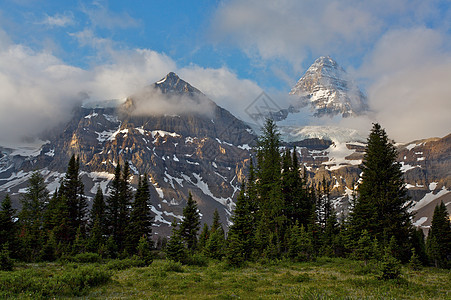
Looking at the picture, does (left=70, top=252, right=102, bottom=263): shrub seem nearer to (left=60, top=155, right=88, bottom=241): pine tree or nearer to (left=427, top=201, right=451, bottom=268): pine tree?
(left=60, top=155, right=88, bottom=241): pine tree

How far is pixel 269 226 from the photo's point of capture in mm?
39625

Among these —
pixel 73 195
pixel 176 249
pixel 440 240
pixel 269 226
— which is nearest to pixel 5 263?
pixel 176 249

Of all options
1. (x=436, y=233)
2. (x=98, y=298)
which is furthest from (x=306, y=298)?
(x=436, y=233)

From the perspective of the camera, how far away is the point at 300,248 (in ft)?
102

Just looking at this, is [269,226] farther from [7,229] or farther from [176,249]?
[7,229]

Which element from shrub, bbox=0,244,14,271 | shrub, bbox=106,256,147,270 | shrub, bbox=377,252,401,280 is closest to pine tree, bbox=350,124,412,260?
shrub, bbox=377,252,401,280

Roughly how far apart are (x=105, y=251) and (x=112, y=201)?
17.6 meters

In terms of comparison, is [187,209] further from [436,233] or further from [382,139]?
[436,233]

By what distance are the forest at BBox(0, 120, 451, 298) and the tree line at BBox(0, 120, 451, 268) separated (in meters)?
0.10

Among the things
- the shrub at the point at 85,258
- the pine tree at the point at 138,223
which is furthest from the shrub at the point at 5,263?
the pine tree at the point at 138,223

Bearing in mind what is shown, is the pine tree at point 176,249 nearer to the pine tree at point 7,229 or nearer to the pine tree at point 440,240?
the pine tree at point 7,229

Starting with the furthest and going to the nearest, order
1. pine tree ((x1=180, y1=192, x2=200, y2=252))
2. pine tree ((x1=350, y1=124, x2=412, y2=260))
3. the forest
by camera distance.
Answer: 1. pine tree ((x1=180, y1=192, x2=200, y2=252))
2. pine tree ((x1=350, y1=124, x2=412, y2=260))
3. the forest

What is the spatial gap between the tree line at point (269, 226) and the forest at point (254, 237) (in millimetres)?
103

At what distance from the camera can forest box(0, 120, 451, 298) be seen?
18.4m
